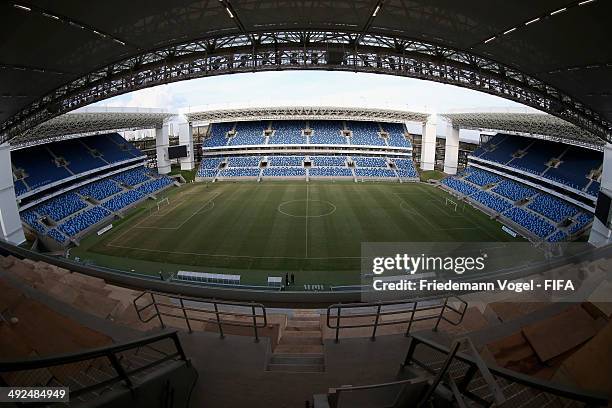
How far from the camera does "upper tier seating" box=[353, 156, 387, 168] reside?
48500mm

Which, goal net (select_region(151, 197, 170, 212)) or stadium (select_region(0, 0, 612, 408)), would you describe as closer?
stadium (select_region(0, 0, 612, 408))

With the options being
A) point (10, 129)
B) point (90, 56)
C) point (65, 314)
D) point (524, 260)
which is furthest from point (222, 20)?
point (524, 260)

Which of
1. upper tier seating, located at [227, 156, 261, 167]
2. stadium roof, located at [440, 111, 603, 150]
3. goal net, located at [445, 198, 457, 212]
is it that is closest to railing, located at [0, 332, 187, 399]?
stadium roof, located at [440, 111, 603, 150]

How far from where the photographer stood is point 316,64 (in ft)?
40.5

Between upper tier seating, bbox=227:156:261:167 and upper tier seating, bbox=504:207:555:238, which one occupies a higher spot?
upper tier seating, bbox=227:156:261:167

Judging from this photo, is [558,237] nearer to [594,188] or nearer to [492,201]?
[594,188]

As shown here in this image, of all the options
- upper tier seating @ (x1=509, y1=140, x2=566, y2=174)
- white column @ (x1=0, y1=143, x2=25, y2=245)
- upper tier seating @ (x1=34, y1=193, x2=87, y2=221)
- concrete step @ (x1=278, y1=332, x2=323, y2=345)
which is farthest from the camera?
upper tier seating @ (x1=509, y1=140, x2=566, y2=174)

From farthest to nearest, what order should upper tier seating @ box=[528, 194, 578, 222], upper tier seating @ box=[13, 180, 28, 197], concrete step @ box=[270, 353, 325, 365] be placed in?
upper tier seating @ box=[528, 194, 578, 222] < upper tier seating @ box=[13, 180, 28, 197] < concrete step @ box=[270, 353, 325, 365]

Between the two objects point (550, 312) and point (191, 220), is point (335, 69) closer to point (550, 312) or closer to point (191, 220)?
point (550, 312)

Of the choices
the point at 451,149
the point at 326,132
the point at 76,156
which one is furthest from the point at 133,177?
the point at 451,149

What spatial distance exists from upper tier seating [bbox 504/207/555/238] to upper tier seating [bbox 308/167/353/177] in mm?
22484

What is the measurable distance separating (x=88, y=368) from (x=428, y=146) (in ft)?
176

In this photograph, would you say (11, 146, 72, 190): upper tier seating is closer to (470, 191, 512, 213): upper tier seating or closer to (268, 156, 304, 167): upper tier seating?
(268, 156, 304, 167): upper tier seating

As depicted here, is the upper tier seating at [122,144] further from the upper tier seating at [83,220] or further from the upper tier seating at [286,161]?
the upper tier seating at [286,161]
